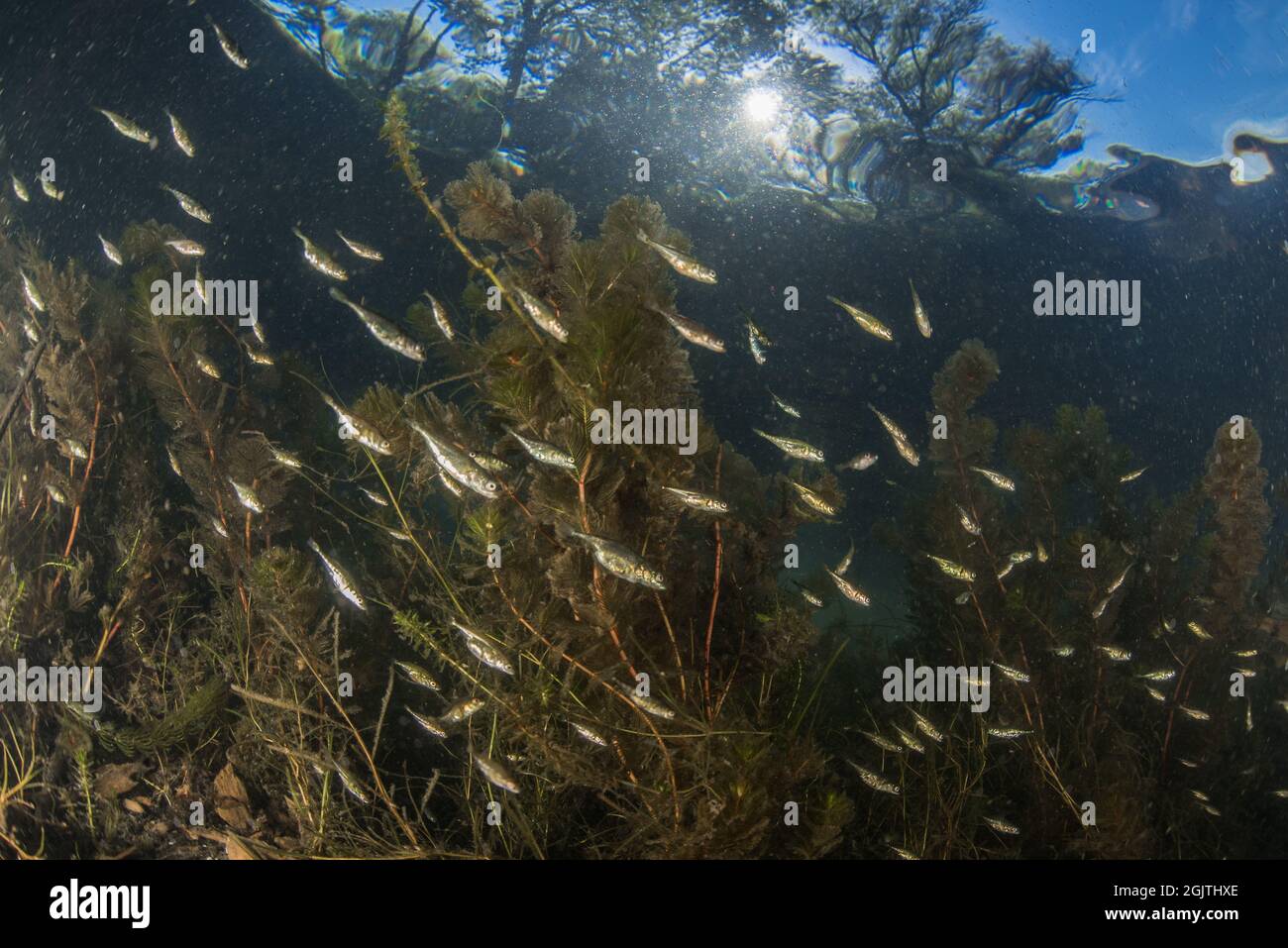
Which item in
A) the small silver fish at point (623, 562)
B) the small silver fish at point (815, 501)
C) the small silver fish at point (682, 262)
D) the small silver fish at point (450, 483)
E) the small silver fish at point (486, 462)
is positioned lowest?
the small silver fish at point (623, 562)

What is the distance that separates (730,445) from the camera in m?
7.71

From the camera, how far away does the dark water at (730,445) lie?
4.04 m

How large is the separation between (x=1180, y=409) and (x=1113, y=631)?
14.8 m

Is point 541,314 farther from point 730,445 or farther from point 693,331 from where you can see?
point 730,445

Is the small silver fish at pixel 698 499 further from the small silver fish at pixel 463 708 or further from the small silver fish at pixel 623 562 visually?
the small silver fish at pixel 463 708

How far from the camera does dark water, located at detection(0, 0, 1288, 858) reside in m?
4.04

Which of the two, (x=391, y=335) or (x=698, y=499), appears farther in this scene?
(x=391, y=335)

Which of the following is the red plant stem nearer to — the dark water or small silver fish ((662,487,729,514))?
the dark water

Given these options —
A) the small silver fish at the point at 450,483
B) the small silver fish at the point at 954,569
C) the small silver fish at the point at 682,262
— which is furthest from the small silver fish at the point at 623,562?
the small silver fish at the point at 954,569

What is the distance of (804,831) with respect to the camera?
13.6 ft

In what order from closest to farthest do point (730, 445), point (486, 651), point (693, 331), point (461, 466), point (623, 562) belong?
point (623, 562), point (461, 466), point (486, 651), point (693, 331), point (730, 445)

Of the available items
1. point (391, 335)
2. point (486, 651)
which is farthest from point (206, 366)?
point (486, 651)
